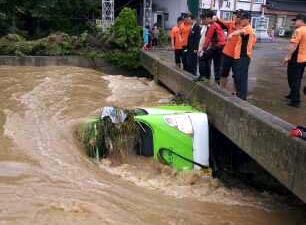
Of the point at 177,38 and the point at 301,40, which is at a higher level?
the point at 301,40

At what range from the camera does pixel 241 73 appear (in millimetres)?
8492

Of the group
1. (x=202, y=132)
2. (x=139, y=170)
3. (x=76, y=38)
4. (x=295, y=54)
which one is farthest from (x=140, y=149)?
(x=76, y=38)

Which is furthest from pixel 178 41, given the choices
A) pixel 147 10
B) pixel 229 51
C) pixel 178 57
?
pixel 147 10

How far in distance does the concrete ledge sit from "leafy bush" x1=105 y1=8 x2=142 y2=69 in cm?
826

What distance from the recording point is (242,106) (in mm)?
7422

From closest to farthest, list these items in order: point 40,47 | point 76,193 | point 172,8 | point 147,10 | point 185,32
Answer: point 76,193
point 185,32
point 40,47
point 147,10
point 172,8

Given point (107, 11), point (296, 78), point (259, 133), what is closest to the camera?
point (259, 133)

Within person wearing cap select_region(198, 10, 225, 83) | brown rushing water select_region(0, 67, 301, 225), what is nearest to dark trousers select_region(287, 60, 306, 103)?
person wearing cap select_region(198, 10, 225, 83)

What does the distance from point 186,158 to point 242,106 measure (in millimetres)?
1106

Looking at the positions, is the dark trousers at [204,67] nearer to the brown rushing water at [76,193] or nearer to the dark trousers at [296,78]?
the dark trousers at [296,78]

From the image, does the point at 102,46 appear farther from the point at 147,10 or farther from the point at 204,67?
the point at 147,10

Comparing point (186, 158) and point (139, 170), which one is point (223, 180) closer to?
point (186, 158)

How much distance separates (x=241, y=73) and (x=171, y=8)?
2665 centimetres

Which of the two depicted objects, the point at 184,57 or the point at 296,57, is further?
the point at 184,57
